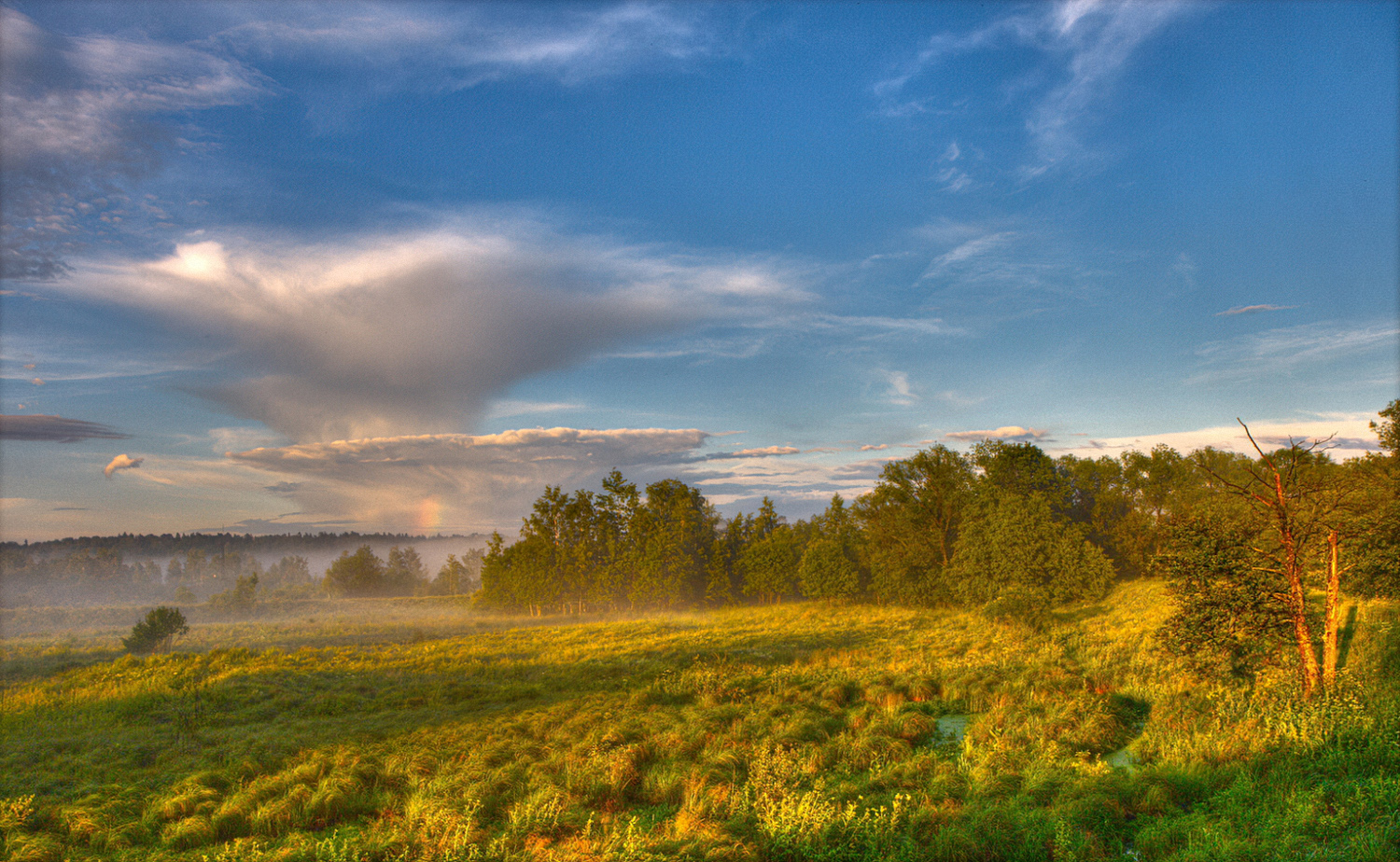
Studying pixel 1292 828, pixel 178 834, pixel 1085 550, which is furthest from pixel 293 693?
pixel 1085 550

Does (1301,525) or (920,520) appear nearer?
(1301,525)

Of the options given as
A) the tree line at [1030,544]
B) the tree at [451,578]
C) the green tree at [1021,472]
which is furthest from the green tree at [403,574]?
the green tree at [1021,472]

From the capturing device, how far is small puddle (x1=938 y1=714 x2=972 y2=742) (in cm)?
1559

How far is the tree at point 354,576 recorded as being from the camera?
113312mm

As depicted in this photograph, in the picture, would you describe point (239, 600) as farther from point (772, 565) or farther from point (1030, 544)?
point (1030, 544)

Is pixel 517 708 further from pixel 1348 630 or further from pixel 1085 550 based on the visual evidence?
pixel 1085 550

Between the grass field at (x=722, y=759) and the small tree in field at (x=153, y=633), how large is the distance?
732cm

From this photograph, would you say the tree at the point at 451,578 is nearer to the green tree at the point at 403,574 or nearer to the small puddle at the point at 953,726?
the green tree at the point at 403,574

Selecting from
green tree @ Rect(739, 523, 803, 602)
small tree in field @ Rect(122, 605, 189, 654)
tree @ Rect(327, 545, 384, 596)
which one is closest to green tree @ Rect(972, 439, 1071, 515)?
green tree @ Rect(739, 523, 803, 602)

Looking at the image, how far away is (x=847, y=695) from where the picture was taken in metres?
19.8

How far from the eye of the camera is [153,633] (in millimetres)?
33844

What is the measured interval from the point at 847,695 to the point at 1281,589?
11.6m

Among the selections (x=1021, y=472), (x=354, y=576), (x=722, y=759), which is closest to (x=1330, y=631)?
(x=722, y=759)

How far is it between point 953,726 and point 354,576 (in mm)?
122921
